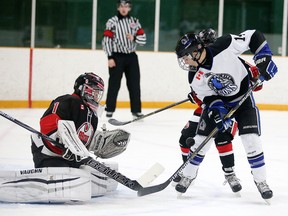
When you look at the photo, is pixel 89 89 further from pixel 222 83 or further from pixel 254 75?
pixel 254 75

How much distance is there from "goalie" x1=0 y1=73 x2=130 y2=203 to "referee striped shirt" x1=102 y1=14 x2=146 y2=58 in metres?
3.92

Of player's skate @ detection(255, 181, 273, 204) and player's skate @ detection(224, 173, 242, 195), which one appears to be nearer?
player's skate @ detection(255, 181, 273, 204)

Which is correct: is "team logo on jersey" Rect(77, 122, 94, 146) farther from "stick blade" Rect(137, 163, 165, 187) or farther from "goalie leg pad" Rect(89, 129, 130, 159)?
"stick blade" Rect(137, 163, 165, 187)

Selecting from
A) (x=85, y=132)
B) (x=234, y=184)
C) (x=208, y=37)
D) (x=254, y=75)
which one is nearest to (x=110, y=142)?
(x=85, y=132)

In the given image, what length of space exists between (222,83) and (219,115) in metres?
0.16

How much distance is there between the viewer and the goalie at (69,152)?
11.8ft

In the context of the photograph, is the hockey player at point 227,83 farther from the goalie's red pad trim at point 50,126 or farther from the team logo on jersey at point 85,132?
the goalie's red pad trim at point 50,126

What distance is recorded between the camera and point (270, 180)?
14.8ft

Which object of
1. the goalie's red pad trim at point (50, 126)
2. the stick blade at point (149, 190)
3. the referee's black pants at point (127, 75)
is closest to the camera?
the goalie's red pad trim at point (50, 126)

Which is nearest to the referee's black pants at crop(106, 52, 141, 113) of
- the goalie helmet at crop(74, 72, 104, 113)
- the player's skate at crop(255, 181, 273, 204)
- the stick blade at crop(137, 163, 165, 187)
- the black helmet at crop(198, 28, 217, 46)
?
the black helmet at crop(198, 28, 217, 46)

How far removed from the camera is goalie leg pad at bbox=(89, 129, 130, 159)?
4.01 meters

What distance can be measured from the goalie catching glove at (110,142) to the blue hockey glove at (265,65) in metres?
0.74

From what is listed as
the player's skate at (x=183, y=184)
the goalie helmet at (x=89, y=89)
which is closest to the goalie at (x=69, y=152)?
the goalie helmet at (x=89, y=89)

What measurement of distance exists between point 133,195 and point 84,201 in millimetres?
329
